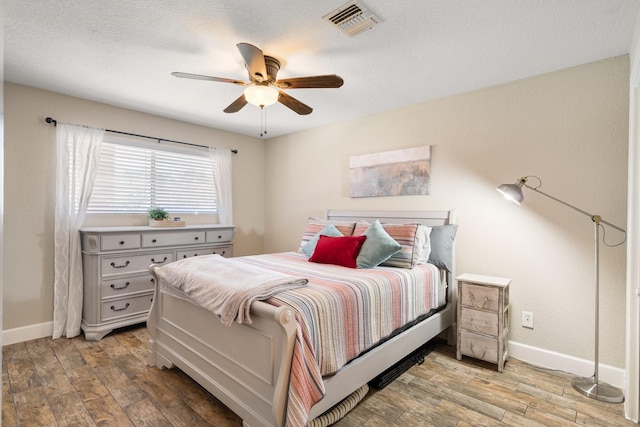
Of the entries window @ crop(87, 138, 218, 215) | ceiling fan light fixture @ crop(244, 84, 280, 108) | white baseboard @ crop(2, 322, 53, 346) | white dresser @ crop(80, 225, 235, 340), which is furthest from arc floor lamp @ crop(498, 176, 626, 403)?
white baseboard @ crop(2, 322, 53, 346)

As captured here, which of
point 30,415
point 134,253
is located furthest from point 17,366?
point 134,253

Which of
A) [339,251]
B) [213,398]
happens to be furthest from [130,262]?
[339,251]

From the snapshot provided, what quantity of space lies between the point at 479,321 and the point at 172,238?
3.11 m

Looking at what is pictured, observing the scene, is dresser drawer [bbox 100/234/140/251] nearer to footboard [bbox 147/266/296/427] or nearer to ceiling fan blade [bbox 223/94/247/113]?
footboard [bbox 147/266/296/427]

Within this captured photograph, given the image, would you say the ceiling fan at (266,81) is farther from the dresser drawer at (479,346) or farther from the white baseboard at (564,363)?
the white baseboard at (564,363)

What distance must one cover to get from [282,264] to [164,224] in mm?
1693

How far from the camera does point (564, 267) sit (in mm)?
2674

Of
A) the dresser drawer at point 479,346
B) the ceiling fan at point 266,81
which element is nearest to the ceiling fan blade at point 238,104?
the ceiling fan at point 266,81

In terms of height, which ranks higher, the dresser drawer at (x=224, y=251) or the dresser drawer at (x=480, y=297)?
the dresser drawer at (x=224, y=251)

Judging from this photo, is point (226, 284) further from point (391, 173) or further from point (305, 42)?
point (391, 173)

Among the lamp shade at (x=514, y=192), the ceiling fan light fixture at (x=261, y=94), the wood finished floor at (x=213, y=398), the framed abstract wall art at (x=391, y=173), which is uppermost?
the ceiling fan light fixture at (x=261, y=94)

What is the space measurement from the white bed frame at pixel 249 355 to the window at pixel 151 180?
58.8 inches

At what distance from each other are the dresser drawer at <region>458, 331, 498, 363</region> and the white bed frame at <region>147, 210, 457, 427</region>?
0.25m

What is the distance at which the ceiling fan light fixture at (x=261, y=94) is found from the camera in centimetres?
239
